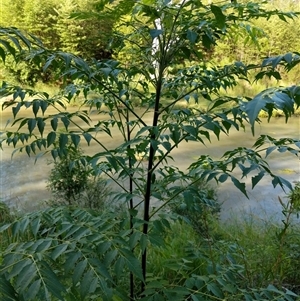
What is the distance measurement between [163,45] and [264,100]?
509 mm

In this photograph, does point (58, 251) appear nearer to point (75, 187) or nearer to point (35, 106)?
point (35, 106)

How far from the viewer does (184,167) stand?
4438 mm

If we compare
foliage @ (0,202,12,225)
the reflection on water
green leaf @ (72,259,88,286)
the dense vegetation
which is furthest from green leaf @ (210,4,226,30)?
the reflection on water

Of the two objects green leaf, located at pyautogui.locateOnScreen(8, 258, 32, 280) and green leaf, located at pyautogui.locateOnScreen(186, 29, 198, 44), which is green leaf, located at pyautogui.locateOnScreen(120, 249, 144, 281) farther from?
green leaf, located at pyautogui.locateOnScreen(186, 29, 198, 44)

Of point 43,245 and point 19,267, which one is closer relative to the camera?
point 19,267

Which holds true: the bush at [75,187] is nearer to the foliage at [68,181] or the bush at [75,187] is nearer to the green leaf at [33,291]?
the foliage at [68,181]

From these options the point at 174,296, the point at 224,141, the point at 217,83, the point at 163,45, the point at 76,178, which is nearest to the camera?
the point at 174,296

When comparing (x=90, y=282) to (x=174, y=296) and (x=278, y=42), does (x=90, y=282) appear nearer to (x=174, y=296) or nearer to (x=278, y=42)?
(x=174, y=296)

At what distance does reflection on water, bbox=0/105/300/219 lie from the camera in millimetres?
3506

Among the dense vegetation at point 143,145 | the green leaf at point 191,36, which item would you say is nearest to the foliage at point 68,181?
the dense vegetation at point 143,145

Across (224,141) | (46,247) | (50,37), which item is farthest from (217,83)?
(50,37)

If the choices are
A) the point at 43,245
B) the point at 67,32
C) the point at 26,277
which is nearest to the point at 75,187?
the point at 43,245

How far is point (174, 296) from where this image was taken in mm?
857

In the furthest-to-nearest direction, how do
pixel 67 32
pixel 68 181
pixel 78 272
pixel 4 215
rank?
1. pixel 67 32
2. pixel 68 181
3. pixel 4 215
4. pixel 78 272
